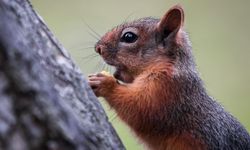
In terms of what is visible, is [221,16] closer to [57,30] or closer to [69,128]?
[57,30]

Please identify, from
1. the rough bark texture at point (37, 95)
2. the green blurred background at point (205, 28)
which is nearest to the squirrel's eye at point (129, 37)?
the rough bark texture at point (37, 95)

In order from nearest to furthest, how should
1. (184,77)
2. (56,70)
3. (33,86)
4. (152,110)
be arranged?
(33,86)
(56,70)
(152,110)
(184,77)

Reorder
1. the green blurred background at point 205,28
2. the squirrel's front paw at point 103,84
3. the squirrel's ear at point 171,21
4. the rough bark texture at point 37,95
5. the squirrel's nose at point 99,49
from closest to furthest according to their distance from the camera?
the rough bark texture at point 37,95, the squirrel's front paw at point 103,84, the squirrel's ear at point 171,21, the squirrel's nose at point 99,49, the green blurred background at point 205,28

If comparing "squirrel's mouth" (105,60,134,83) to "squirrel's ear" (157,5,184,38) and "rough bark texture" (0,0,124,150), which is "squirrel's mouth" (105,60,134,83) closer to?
"squirrel's ear" (157,5,184,38)

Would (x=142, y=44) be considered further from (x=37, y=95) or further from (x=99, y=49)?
(x=37, y=95)

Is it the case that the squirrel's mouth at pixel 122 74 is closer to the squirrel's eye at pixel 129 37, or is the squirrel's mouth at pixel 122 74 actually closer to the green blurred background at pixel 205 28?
the squirrel's eye at pixel 129 37

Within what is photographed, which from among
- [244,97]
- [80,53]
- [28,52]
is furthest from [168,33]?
[244,97]

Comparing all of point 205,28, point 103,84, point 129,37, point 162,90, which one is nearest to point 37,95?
point 103,84

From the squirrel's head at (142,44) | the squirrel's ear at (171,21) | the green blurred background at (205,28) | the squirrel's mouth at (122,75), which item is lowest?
the green blurred background at (205,28)
